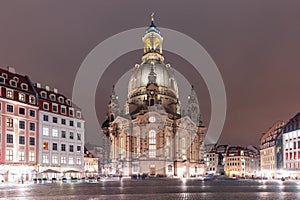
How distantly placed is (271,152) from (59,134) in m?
80.9

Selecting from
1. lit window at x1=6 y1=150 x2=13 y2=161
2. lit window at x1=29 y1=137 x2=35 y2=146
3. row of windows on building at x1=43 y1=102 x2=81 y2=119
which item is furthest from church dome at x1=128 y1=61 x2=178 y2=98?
lit window at x1=6 y1=150 x2=13 y2=161

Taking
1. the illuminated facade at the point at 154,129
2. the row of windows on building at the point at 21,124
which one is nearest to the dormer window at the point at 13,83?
the row of windows on building at the point at 21,124

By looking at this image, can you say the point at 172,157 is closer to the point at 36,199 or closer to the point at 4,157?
the point at 4,157

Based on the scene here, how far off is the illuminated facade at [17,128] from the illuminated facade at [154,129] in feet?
189

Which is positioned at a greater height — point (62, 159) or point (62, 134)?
point (62, 134)

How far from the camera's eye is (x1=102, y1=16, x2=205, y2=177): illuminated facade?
132 meters

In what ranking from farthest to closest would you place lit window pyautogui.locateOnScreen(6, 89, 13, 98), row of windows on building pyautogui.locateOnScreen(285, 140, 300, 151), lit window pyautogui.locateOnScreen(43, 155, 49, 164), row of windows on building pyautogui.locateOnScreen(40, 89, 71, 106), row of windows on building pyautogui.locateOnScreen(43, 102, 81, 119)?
row of windows on building pyautogui.locateOnScreen(285, 140, 300, 151) < row of windows on building pyautogui.locateOnScreen(40, 89, 71, 106) < row of windows on building pyautogui.locateOnScreen(43, 102, 81, 119) < lit window pyautogui.locateOnScreen(43, 155, 49, 164) < lit window pyautogui.locateOnScreen(6, 89, 13, 98)

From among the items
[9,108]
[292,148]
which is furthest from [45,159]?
[292,148]

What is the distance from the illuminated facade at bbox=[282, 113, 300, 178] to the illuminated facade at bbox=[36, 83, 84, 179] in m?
55.3

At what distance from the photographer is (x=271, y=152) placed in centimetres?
13350

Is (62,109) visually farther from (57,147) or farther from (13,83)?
(13,83)

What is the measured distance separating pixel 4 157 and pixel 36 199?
41390 millimetres

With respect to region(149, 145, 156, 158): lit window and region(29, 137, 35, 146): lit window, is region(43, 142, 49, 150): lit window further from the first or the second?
region(149, 145, 156, 158): lit window

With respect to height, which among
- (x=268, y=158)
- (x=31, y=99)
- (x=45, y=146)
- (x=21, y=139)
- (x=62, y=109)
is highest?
(x=31, y=99)
